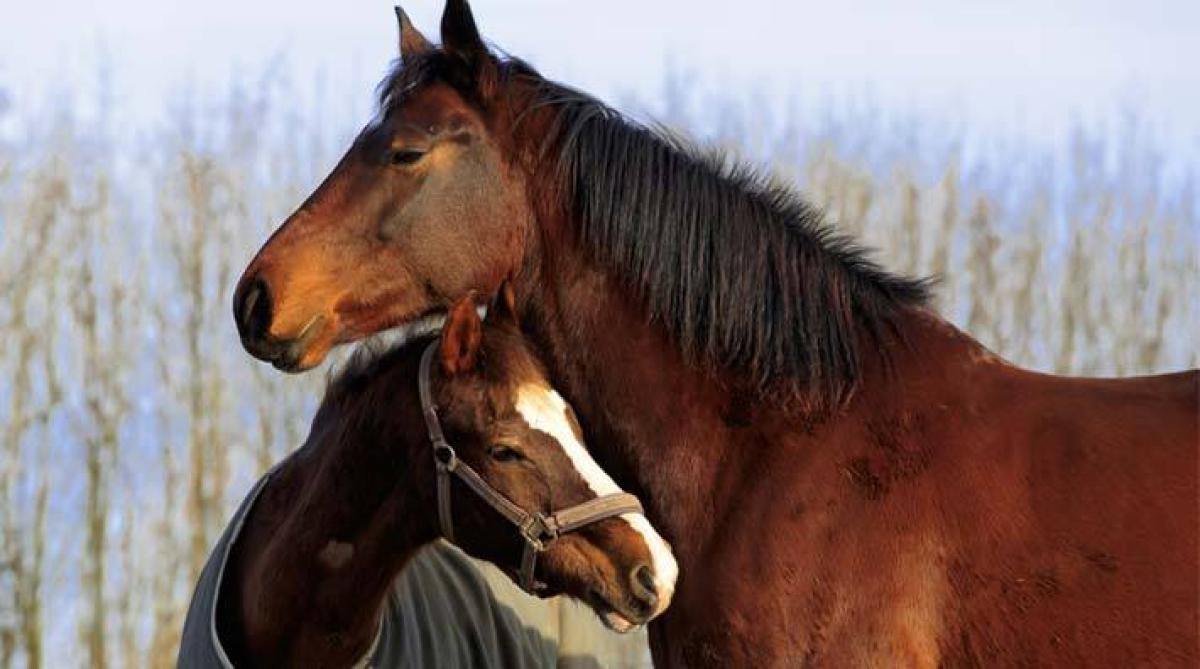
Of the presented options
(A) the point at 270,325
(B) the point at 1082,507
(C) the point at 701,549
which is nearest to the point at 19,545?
(A) the point at 270,325

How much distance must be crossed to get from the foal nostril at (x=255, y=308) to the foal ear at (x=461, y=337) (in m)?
0.34

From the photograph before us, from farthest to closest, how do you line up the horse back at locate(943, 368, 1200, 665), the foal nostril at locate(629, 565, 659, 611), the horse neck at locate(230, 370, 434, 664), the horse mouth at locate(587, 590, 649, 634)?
the horse neck at locate(230, 370, 434, 664) < the horse mouth at locate(587, 590, 649, 634) < the foal nostril at locate(629, 565, 659, 611) < the horse back at locate(943, 368, 1200, 665)

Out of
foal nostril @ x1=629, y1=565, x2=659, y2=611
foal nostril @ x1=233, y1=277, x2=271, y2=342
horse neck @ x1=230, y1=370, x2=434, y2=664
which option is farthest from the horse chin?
foal nostril @ x1=233, y1=277, x2=271, y2=342

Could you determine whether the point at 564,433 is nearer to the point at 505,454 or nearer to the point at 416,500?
the point at 505,454

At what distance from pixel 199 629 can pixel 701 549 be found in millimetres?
1124

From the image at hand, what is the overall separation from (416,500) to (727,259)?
818mm

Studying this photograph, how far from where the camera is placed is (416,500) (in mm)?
3395

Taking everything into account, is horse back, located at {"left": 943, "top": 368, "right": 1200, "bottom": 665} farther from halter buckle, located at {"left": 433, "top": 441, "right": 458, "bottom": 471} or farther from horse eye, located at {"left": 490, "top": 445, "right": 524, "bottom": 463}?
halter buckle, located at {"left": 433, "top": 441, "right": 458, "bottom": 471}

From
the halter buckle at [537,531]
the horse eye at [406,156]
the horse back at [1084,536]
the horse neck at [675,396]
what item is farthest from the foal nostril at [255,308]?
the horse back at [1084,536]

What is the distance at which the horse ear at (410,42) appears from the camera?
3344mm

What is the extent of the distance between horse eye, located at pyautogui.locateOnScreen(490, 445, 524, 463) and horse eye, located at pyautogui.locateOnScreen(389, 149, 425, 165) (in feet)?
1.86

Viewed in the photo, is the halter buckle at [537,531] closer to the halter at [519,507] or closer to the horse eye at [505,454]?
the halter at [519,507]

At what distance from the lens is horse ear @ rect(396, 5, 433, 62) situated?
3344 millimetres

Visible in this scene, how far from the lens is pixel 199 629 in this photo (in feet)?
11.3
